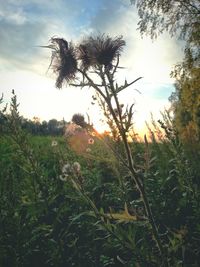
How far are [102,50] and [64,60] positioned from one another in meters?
0.43

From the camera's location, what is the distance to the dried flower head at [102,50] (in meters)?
3.13

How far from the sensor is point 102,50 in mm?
3150

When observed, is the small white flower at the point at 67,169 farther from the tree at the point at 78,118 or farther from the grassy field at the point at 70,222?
the tree at the point at 78,118

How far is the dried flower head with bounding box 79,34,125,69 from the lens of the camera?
10.3 ft

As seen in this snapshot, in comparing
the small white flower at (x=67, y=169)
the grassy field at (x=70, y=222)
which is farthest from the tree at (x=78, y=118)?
the small white flower at (x=67, y=169)

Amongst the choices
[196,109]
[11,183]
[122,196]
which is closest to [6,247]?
[11,183]

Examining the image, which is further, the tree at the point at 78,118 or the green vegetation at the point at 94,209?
the tree at the point at 78,118

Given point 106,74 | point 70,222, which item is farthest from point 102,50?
point 70,222

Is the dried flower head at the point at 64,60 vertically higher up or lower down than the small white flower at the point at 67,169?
higher up

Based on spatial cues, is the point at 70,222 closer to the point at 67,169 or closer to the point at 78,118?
the point at 78,118

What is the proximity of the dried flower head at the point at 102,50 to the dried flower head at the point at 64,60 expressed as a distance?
0.54 ft

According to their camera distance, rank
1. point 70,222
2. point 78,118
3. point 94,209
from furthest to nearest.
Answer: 1. point 70,222
2. point 78,118
3. point 94,209

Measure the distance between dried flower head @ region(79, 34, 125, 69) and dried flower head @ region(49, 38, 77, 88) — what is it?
0.17 meters

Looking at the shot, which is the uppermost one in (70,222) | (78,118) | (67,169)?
(78,118)
